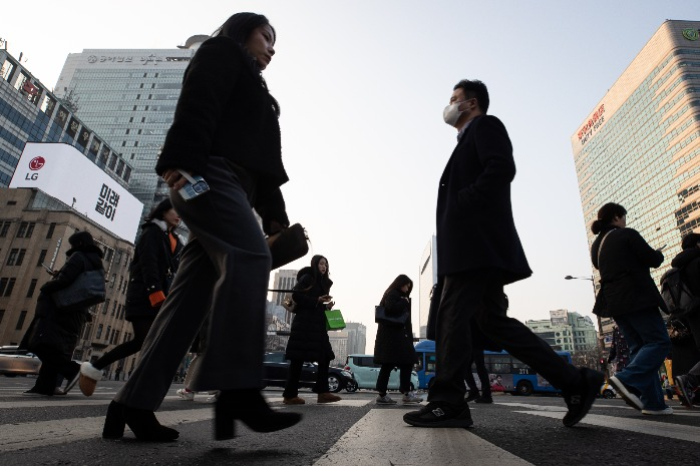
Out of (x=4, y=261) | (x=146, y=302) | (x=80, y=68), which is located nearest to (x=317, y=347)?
(x=146, y=302)

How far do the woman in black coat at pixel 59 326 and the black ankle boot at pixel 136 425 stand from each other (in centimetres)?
367

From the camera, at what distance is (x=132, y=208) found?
51031mm

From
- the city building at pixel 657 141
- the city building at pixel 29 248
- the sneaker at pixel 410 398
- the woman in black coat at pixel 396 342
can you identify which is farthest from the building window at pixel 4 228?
the city building at pixel 657 141

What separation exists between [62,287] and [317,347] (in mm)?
2809

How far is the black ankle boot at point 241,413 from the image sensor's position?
1.31 m

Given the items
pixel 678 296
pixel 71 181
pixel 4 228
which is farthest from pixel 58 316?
pixel 4 228

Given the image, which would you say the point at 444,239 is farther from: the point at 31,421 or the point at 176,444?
the point at 31,421

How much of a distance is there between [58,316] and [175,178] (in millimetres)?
4009

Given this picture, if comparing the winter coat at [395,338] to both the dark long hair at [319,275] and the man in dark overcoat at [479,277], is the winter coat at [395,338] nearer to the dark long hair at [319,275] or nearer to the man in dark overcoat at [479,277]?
the dark long hair at [319,275]

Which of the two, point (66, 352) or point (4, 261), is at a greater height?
point (4, 261)

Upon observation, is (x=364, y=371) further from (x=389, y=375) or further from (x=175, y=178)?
(x=175, y=178)

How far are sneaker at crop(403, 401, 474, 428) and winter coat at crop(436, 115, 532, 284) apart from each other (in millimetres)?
730

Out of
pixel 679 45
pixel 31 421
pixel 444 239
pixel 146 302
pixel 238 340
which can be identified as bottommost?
pixel 31 421

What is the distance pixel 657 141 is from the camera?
80.6 meters
